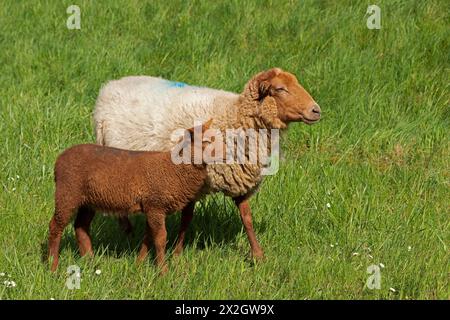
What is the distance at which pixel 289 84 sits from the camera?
5609mm

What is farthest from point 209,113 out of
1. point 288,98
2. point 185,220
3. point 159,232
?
point 159,232

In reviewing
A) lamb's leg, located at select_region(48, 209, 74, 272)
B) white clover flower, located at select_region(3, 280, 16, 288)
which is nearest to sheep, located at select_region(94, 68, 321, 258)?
lamb's leg, located at select_region(48, 209, 74, 272)

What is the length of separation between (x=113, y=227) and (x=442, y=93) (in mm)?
3807

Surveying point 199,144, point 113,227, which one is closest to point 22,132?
point 113,227

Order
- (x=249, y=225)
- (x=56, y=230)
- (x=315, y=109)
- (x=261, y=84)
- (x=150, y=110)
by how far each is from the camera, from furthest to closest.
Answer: (x=150, y=110)
(x=249, y=225)
(x=261, y=84)
(x=315, y=109)
(x=56, y=230)

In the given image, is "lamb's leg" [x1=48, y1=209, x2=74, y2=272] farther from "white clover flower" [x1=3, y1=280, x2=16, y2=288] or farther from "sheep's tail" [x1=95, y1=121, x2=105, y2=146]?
"sheep's tail" [x1=95, y1=121, x2=105, y2=146]

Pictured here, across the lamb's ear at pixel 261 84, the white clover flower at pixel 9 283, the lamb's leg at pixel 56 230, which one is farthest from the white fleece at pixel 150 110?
the white clover flower at pixel 9 283

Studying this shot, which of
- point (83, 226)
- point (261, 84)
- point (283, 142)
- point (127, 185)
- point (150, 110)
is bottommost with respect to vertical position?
point (83, 226)

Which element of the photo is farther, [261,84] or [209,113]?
[209,113]

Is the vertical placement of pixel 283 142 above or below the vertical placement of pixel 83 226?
above

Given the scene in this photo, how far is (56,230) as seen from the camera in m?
5.40

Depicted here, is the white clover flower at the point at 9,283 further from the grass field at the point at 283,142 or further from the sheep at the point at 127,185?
the sheep at the point at 127,185

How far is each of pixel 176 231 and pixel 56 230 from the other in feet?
3.74

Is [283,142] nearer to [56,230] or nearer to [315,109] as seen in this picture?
[315,109]
